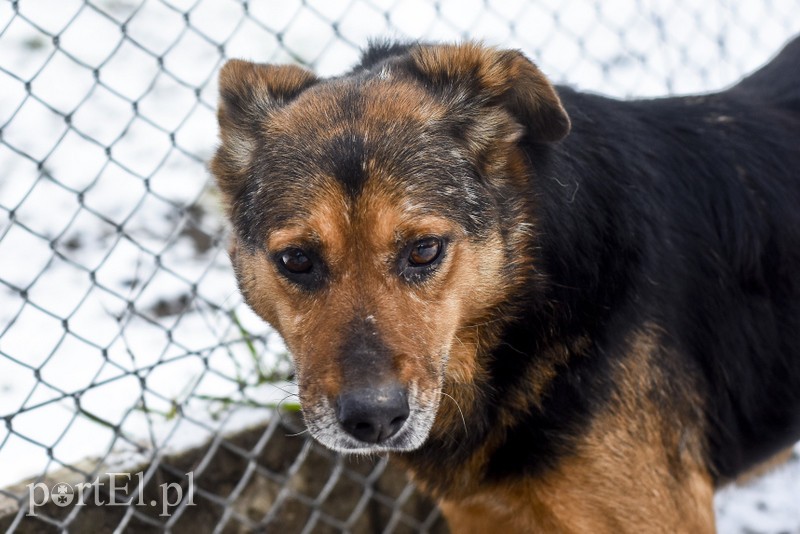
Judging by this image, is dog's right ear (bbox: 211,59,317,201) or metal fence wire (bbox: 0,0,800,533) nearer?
dog's right ear (bbox: 211,59,317,201)

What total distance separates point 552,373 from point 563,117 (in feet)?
2.58

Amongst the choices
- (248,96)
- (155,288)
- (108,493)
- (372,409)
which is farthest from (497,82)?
(155,288)

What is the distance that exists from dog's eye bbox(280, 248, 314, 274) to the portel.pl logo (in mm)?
1316

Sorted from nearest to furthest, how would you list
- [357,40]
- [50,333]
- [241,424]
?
[241,424] → [50,333] → [357,40]

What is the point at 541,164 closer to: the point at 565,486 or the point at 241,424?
the point at 565,486

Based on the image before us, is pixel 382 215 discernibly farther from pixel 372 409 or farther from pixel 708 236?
pixel 708 236

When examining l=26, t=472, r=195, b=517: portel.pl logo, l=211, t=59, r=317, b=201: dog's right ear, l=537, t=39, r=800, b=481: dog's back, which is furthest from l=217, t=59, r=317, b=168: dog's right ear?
l=26, t=472, r=195, b=517: portel.pl logo

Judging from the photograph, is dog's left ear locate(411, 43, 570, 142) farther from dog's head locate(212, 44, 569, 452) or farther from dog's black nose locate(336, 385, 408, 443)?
dog's black nose locate(336, 385, 408, 443)

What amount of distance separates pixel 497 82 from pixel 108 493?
2034 mm

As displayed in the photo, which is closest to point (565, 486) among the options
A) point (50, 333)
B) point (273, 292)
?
point (273, 292)

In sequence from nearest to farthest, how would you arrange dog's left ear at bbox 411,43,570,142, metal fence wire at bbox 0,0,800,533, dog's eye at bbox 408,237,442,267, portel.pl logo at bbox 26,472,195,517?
dog's eye at bbox 408,237,442,267 → dog's left ear at bbox 411,43,570,142 → portel.pl logo at bbox 26,472,195,517 → metal fence wire at bbox 0,0,800,533

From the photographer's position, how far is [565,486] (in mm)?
3008

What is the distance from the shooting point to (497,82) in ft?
9.63

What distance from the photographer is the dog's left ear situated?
9.41 ft
